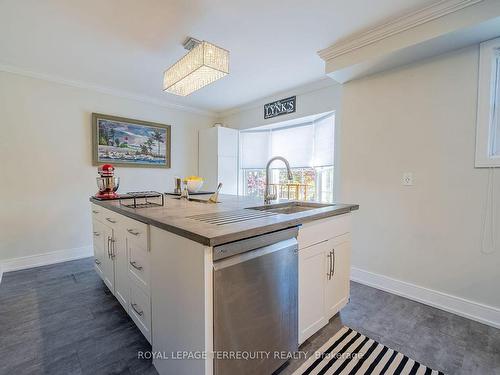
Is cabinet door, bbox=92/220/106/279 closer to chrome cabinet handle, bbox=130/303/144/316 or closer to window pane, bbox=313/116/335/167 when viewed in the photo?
chrome cabinet handle, bbox=130/303/144/316

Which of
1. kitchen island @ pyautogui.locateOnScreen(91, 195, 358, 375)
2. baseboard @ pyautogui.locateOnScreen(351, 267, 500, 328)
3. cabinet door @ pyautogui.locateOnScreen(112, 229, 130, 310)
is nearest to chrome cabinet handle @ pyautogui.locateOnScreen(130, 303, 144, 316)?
kitchen island @ pyautogui.locateOnScreen(91, 195, 358, 375)

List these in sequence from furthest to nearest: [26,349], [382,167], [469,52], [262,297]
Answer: [382,167], [469,52], [26,349], [262,297]

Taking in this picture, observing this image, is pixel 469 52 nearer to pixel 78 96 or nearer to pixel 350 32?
pixel 350 32

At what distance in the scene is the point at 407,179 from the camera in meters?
2.22

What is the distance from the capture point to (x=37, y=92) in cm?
289

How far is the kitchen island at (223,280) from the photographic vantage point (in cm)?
97

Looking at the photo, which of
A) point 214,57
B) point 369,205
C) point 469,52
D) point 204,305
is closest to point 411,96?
point 469,52

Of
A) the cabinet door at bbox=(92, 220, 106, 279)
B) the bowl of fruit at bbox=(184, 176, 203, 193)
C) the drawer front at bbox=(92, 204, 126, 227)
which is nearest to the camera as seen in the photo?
the drawer front at bbox=(92, 204, 126, 227)

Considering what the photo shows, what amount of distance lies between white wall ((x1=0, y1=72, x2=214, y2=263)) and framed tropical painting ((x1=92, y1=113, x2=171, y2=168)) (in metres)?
0.11

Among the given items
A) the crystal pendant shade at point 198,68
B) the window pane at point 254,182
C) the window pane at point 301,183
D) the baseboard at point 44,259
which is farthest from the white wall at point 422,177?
the baseboard at point 44,259

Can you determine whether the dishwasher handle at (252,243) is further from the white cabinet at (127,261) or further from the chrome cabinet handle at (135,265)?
the chrome cabinet handle at (135,265)

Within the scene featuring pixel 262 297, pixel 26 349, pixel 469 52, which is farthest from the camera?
pixel 469 52

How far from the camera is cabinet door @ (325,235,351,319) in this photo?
5.42 ft

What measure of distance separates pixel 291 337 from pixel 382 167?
1.89 metres
